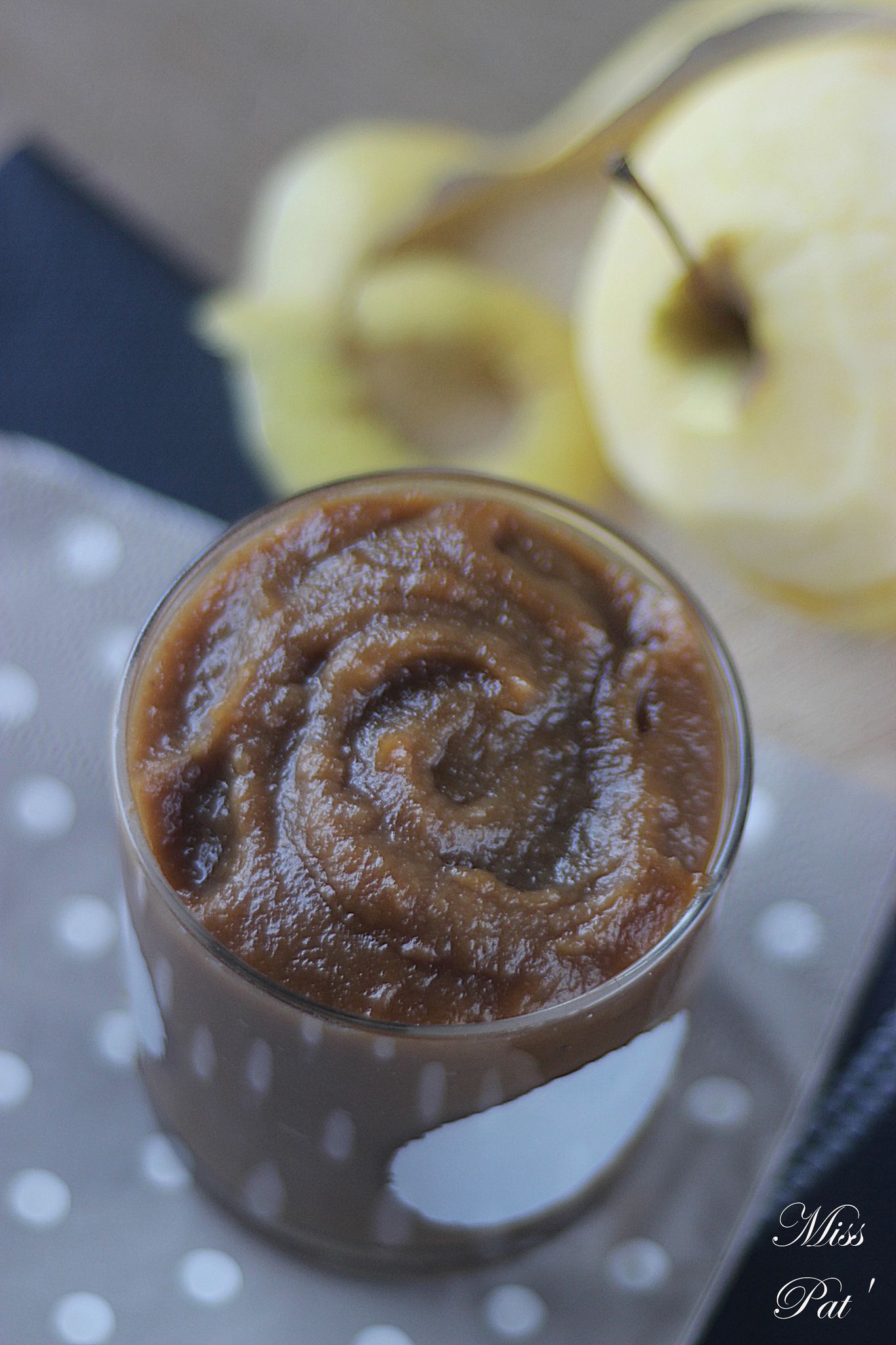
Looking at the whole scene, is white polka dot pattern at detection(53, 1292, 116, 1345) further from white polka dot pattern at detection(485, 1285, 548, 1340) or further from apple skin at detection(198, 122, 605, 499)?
apple skin at detection(198, 122, 605, 499)

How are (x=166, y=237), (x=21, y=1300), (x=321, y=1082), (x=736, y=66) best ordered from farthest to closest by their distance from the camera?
1. (x=166, y=237)
2. (x=736, y=66)
3. (x=21, y=1300)
4. (x=321, y=1082)

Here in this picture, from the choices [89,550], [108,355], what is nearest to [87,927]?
[89,550]

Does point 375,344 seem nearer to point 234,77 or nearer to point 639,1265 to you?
point 234,77

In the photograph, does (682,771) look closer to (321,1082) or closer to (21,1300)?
(321,1082)

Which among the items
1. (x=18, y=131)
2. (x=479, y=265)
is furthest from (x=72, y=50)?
(x=479, y=265)

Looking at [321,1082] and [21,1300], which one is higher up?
[321,1082]

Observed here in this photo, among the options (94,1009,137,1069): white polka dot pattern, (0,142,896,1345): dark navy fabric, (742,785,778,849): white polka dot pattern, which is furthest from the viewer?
(0,142,896,1345): dark navy fabric

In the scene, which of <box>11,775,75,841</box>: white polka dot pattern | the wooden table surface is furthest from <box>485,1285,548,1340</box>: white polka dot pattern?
the wooden table surface
